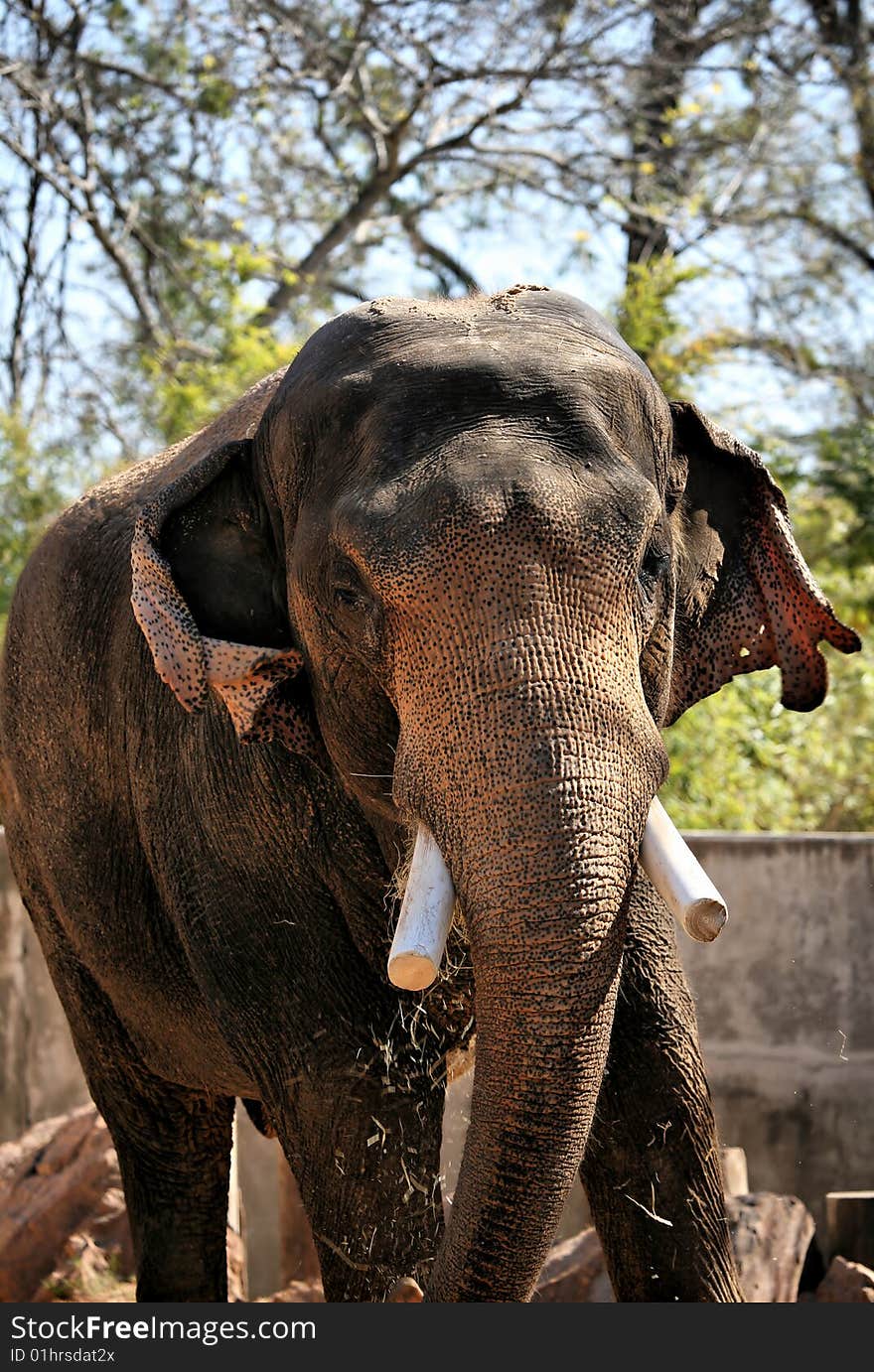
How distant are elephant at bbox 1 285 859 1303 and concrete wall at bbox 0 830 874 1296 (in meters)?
3.01

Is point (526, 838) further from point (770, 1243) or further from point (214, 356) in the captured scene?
→ point (214, 356)

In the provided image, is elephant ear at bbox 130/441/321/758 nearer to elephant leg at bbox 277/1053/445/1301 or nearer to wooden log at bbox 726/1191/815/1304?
elephant leg at bbox 277/1053/445/1301

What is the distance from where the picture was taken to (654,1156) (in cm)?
384

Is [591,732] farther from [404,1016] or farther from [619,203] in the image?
[619,203]

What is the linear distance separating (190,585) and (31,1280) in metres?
3.79

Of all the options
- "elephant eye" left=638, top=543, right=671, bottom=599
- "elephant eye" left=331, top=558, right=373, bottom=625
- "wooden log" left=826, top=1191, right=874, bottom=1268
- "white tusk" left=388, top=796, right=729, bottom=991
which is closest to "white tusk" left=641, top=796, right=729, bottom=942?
"white tusk" left=388, top=796, right=729, bottom=991

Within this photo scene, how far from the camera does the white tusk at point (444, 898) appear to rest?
2.72 meters

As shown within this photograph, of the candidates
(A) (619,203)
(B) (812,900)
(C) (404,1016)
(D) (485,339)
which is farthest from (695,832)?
(A) (619,203)

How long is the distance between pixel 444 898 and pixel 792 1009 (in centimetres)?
470

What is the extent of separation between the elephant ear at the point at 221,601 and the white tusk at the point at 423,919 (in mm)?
686

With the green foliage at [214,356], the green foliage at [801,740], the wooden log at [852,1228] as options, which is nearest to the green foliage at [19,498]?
the green foliage at [214,356]

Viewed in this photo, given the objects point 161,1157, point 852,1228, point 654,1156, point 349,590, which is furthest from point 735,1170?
point 349,590

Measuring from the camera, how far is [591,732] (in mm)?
2848

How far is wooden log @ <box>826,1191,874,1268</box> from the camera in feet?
19.9
